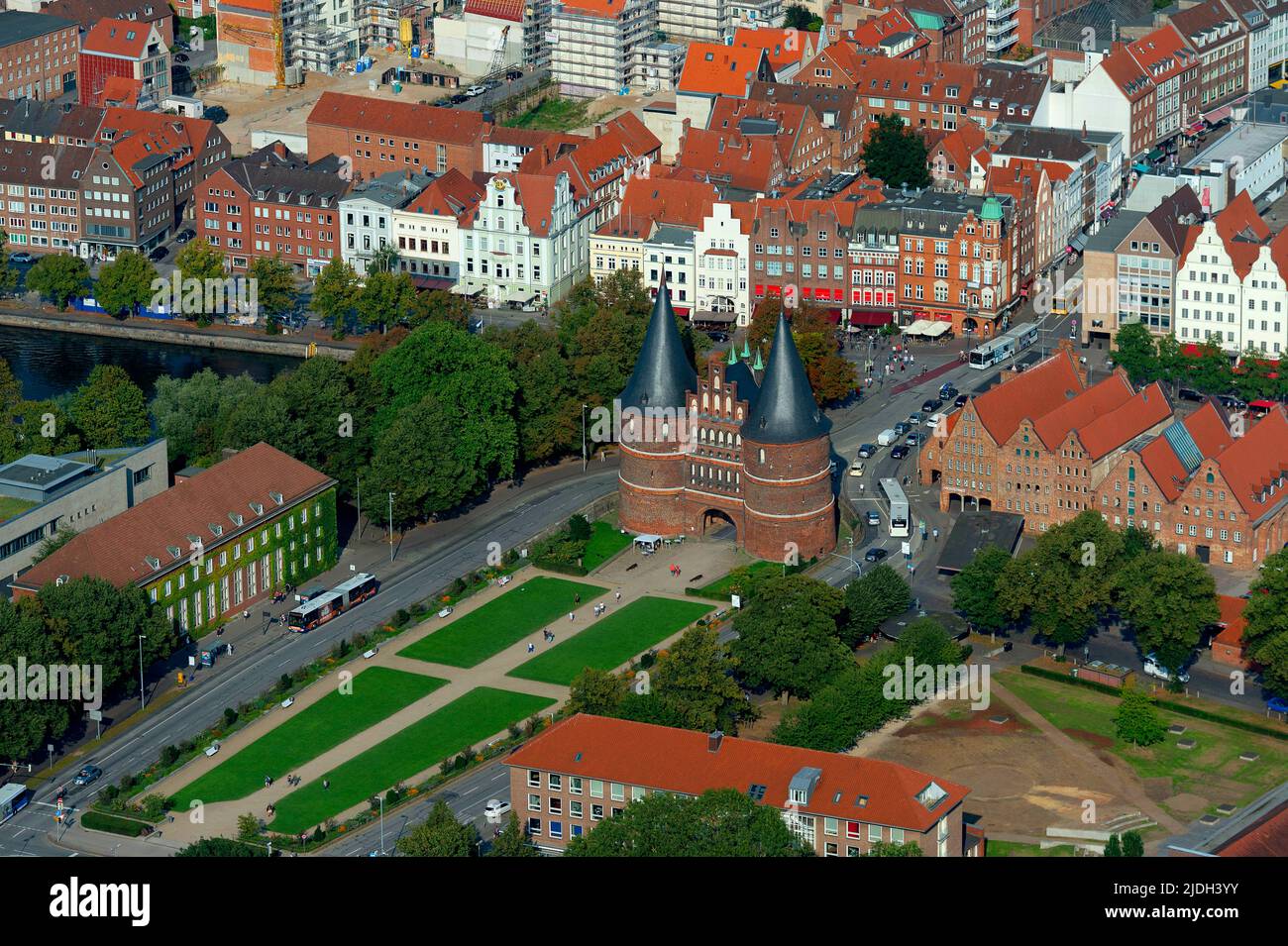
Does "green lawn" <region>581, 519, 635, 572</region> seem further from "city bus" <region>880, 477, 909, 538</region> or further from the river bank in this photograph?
the river bank

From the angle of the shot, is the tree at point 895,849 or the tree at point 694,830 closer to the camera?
the tree at point 694,830

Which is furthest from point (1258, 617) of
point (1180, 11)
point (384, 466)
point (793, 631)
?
point (1180, 11)

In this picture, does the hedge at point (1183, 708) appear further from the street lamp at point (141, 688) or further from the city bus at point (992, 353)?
the city bus at point (992, 353)

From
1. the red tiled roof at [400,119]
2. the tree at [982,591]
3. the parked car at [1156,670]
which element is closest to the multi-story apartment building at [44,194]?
the red tiled roof at [400,119]

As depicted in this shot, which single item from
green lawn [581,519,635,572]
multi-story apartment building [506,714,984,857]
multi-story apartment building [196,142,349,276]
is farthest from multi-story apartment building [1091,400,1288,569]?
multi-story apartment building [196,142,349,276]

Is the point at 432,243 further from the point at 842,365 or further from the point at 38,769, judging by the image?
the point at 38,769

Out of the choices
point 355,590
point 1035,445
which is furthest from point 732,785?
point 1035,445
